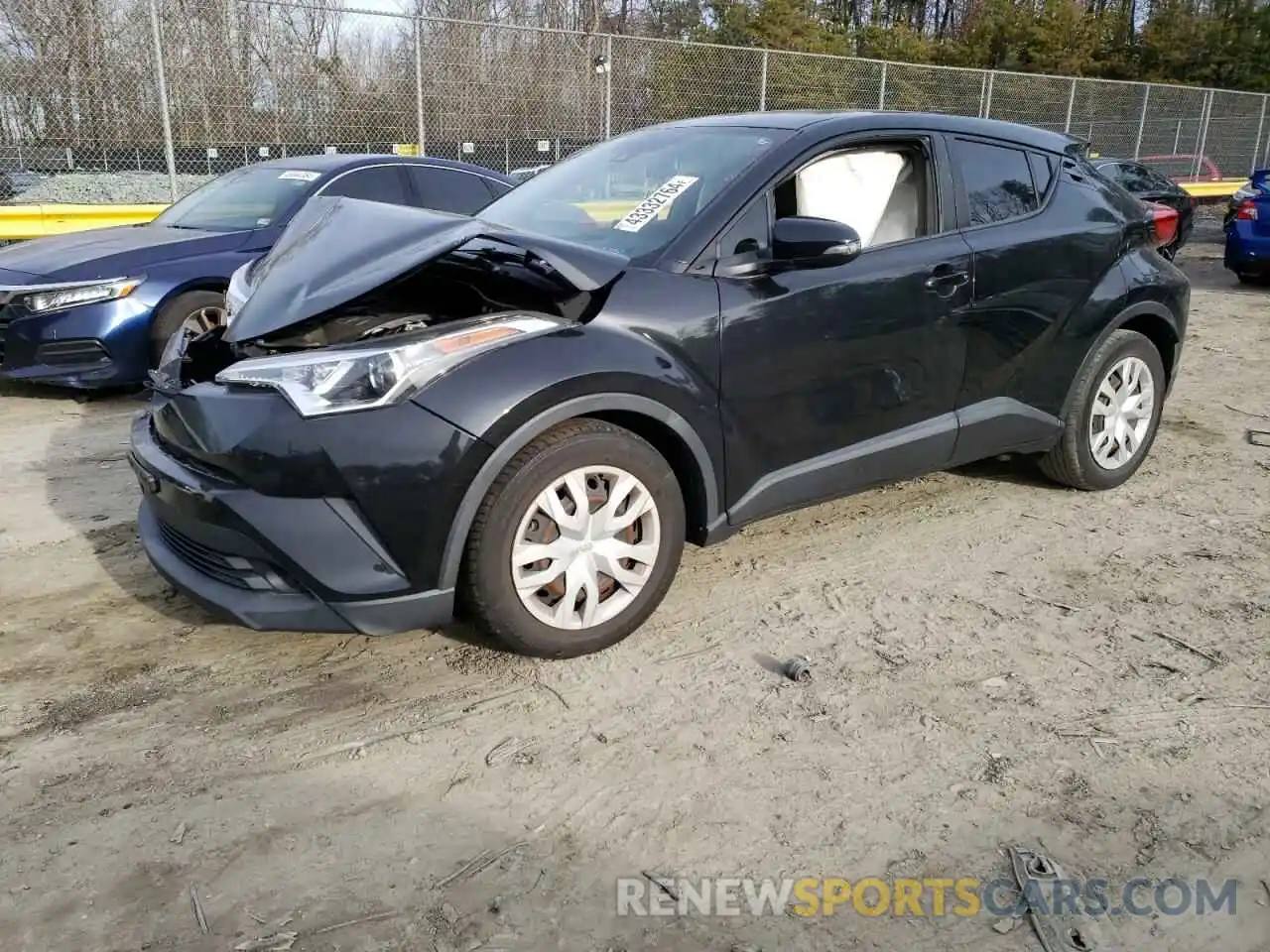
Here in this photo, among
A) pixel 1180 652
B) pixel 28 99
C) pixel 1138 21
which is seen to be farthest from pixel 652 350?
pixel 1138 21

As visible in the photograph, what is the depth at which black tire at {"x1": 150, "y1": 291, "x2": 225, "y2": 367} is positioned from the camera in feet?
19.8

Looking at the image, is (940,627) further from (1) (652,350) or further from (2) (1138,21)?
(2) (1138,21)

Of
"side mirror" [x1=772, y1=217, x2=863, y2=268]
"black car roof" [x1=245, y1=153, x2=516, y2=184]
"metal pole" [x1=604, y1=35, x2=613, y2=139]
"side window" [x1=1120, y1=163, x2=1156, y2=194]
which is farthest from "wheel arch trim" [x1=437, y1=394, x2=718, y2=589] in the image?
"side window" [x1=1120, y1=163, x2=1156, y2=194]

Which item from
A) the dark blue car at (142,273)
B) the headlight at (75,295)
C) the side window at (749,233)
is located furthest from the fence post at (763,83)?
the side window at (749,233)

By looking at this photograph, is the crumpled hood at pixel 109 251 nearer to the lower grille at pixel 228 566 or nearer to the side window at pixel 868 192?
the lower grille at pixel 228 566

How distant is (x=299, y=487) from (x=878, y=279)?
2.18 m

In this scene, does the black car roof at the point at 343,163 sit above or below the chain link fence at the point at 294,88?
below

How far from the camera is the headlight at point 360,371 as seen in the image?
2729mm

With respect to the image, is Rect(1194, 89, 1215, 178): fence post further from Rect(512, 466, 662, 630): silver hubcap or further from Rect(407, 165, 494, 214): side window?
Rect(512, 466, 662, 630): silver hubcap

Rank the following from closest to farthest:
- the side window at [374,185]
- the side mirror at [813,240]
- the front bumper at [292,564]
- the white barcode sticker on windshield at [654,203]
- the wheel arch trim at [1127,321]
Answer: the front bumper at [292,564] → the side mirror at [813,240] → the white barcode sticker on windshield at [654,203] → the wheel arch trim at [1127,321] → the side window at [374,185]

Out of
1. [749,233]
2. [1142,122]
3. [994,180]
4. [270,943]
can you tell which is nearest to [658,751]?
[270,943]

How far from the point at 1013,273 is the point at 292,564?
3.03 m

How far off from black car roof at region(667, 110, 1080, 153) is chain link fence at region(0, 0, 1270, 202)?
7932 millimetres

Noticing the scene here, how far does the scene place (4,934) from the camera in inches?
81.0
